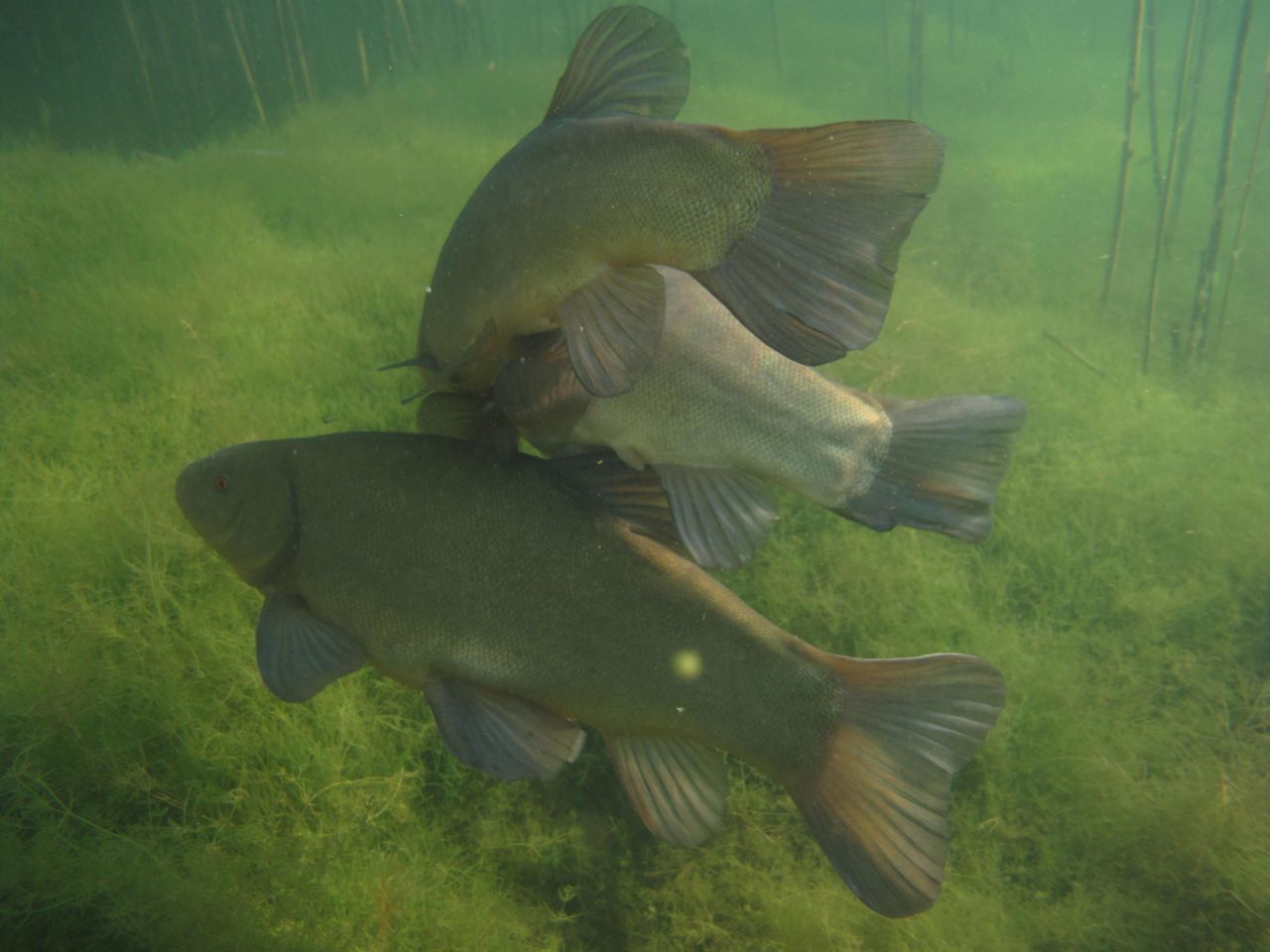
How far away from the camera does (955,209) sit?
1062 cm

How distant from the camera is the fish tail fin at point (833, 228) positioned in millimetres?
1226

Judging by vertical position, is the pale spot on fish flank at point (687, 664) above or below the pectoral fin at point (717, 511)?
below

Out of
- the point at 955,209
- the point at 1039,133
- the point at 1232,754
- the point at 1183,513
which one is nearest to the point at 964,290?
the point at 955,209

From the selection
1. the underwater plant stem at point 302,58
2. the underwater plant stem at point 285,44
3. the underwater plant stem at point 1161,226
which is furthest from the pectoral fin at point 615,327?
the underwater plant stem at point 285,44

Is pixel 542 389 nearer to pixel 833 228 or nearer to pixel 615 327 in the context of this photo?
pixel 615 327

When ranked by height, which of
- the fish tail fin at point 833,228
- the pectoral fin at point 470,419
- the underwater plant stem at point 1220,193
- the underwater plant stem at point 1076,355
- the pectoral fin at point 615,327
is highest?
the fish tail fin at point 833,228

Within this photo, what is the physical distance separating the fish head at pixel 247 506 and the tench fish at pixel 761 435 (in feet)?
1.17

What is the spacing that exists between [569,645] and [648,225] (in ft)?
2.88

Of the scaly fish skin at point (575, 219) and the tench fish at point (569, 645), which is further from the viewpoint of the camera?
the tench fish at point (569, 645)

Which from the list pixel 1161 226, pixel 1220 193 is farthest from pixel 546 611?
pixel 1161 226

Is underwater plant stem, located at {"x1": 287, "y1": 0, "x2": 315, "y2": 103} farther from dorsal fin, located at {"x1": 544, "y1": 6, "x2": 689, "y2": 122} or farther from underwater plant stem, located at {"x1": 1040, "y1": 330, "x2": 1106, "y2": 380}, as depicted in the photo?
dorsal fin, located at {"x1": 544, "y1": 6, "x2": 689, "y2": 122}

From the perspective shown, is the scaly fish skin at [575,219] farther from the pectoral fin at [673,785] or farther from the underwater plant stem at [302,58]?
the underwater plant stem at [302,58]

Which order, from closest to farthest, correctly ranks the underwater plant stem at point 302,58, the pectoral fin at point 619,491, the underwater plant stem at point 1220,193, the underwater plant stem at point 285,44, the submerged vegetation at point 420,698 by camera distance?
1. the pectoral fin at point 619,491
2. the submerged vegetation at point 420,698
3. the underwater plant stem at point 1220,193
4. the underwater plant stem at point 302,58
5. the underwater plant stem at point 285,44

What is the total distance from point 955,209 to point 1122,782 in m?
9.38
